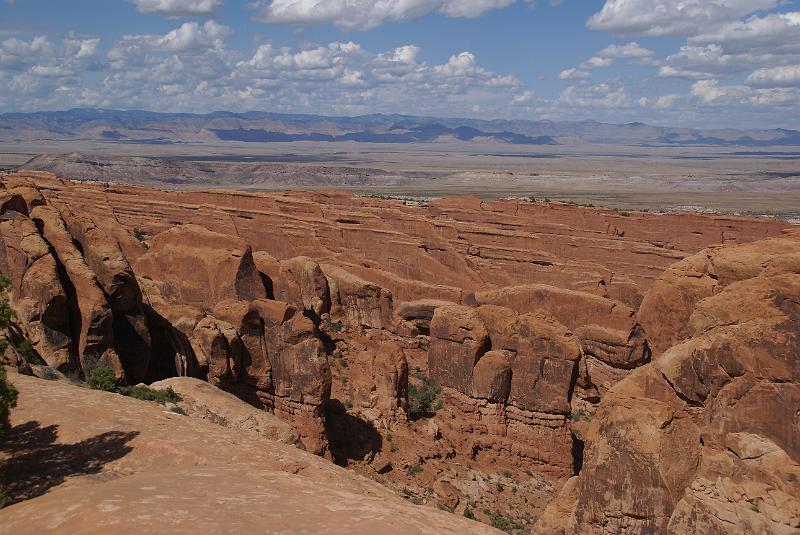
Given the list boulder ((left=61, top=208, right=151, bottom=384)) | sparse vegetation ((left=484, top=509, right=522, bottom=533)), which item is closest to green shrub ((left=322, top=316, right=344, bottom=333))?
boulder ((left=61, top=208, right=151, bottom=384))

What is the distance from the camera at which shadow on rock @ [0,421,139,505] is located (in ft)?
39.0

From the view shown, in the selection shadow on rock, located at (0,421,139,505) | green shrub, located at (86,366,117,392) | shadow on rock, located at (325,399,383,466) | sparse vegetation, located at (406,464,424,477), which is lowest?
sparse vegetation, located at (406,464,424,477)

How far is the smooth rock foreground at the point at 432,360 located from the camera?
11.9 m

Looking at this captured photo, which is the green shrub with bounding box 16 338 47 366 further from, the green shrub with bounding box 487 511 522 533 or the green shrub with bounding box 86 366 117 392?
the green shrub with bounding box 487 511 522 533

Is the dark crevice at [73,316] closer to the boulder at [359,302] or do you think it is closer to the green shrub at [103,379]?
the green shrub at [103,379]

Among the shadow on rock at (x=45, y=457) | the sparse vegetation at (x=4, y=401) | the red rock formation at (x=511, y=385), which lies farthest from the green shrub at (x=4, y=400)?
the red rock formation at (x=511, y=385)

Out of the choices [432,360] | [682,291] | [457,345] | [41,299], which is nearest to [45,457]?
[41,299]

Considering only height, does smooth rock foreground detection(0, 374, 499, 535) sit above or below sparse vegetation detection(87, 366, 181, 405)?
above

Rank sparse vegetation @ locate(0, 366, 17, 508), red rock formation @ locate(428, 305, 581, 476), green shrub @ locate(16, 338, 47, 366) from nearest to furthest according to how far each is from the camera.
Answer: sparse vegetation @ locate(0, 366, 17, 508)
green shrub @ locate(16, 338, 47, 366)
red rock formation @ locate(428, 305, 581, 476)

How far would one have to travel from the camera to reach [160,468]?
43.1 feet

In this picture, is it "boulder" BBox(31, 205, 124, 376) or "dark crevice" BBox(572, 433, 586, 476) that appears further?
"dark crevice" BBox(572, 433, 586, 476)

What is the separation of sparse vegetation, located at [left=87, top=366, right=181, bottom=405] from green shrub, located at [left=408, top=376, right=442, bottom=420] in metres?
9.67

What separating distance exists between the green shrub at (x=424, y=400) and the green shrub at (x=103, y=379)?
10477mm

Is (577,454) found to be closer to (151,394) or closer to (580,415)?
(580,415)
